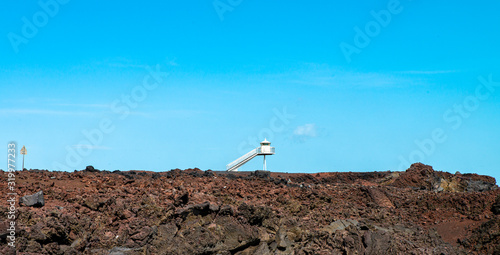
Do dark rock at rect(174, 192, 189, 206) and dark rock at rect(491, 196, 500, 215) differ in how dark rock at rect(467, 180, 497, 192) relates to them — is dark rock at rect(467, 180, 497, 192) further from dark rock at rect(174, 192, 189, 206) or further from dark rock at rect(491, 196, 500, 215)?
dark rock at rect(174, 192, 189, 206)

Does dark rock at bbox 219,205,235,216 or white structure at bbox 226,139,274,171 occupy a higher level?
white structure at bbox 226,139,274,171

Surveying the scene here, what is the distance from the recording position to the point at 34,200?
48.4ft

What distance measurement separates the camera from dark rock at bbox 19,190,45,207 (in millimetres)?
14641

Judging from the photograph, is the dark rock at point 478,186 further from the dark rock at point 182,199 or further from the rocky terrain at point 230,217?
the dark rock at point 182,199

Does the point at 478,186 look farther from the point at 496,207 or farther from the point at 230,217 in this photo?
the point at 230,217

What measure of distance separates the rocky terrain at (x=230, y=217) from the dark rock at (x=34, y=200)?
0.03 m

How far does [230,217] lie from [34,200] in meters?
6.08

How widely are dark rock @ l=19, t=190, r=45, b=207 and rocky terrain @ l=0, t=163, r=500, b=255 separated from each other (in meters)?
0.03

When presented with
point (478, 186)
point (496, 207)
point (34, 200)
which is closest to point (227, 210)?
point (34, 200)

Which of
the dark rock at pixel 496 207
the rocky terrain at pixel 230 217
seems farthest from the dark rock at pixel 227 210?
the dark rock at pixel 496 207

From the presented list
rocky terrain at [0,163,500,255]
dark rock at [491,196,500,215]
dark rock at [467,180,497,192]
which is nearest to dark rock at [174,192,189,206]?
rocky terrain at [0,163,500,255]

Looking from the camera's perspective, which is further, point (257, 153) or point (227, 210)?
point (257, 153)

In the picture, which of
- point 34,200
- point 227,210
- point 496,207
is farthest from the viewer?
point 496,207

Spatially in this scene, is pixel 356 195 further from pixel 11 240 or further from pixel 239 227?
pixel 11 240
